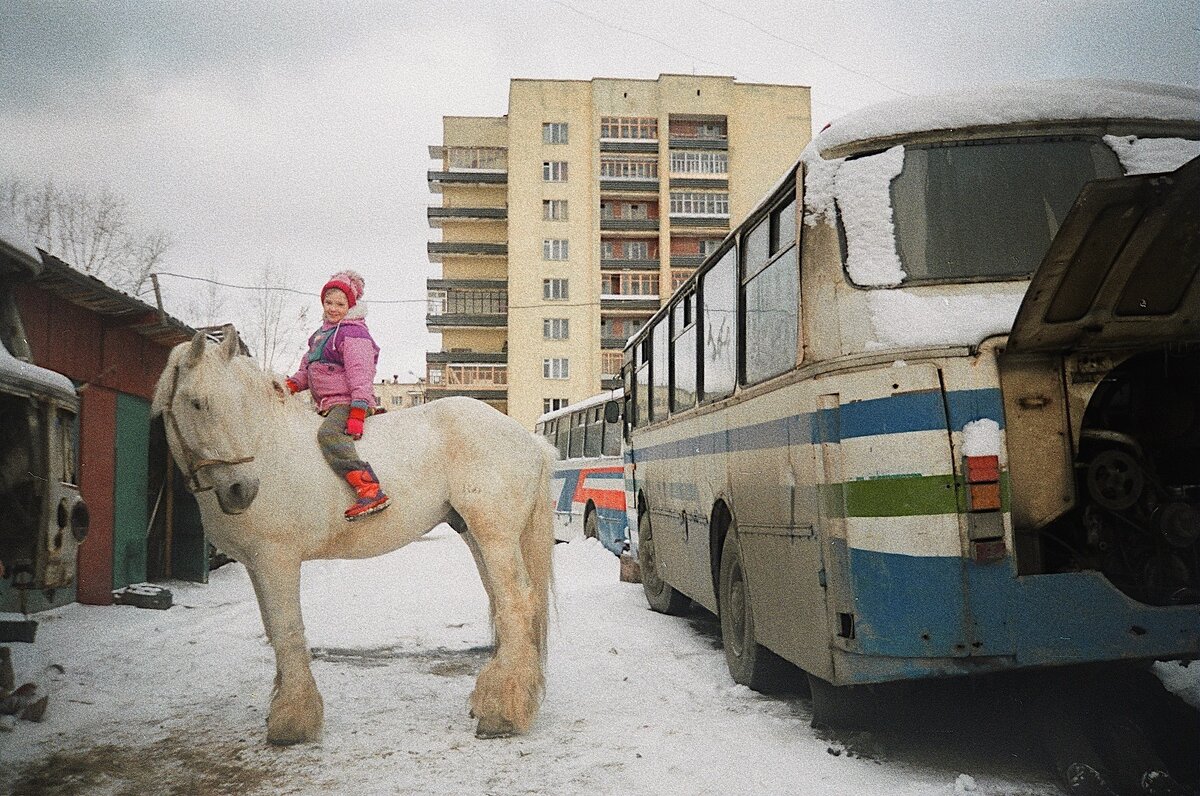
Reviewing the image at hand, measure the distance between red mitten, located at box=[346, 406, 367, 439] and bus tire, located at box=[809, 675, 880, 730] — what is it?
9.56 ft

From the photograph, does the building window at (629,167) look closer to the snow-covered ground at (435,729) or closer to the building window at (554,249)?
the building window at (554,249)

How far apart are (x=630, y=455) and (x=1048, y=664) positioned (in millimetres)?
7570

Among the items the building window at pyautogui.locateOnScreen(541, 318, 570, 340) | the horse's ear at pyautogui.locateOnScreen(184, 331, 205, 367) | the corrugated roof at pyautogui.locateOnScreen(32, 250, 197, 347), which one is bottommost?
the horse's ear at pyautogui.locateOnScreen(184, 331, 205, 367)

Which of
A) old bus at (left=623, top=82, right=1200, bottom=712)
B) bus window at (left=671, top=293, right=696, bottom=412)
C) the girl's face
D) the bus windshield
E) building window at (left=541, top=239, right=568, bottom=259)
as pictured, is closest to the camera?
old bus at (left=623, top=82, right=1200, bottom=712)

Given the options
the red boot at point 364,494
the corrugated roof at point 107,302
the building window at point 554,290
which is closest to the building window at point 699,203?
the building window at point 554,290

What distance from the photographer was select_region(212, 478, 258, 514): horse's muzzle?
188 inches

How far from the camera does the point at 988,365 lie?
402cm

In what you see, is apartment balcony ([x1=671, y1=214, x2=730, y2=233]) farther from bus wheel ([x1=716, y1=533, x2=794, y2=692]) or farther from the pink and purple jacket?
the pink and purple jacket

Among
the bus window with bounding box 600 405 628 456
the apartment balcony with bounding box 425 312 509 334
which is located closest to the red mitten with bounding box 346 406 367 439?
the bus window with bounding box 600 405 628 456

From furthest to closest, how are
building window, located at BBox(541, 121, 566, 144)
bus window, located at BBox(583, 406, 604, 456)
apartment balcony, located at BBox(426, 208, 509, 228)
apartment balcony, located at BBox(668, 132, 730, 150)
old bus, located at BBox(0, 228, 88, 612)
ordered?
1. apartment balcony, located at BBox(426, 208, 509, 228)
2. apartment balcony, located at BBox(668, 132, 730, 150)
3. building window, located at BBox(541, 121, 566, 144)
4. bus window, located at BBox(583, 406, 604, 456)
5. old bus, located at BBox(0, 228, 88, 612)

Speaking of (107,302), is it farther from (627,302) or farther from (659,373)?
(627,302)

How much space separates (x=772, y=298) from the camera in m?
5.33

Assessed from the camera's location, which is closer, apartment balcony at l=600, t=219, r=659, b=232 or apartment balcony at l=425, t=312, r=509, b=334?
apartment balcony at l=600, t=219, r=659, b=232

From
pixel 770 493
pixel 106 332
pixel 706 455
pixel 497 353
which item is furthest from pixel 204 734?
pixel 497 353
